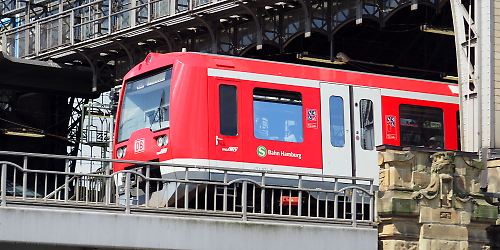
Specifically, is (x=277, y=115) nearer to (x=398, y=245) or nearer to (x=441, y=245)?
(x=398, y=245)

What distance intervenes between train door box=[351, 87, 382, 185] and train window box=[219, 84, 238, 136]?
2.77 meters

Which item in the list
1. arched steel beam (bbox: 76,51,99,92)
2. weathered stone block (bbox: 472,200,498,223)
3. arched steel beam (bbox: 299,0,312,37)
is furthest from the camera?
arched steel beam (bbox: 76,51,99,92)

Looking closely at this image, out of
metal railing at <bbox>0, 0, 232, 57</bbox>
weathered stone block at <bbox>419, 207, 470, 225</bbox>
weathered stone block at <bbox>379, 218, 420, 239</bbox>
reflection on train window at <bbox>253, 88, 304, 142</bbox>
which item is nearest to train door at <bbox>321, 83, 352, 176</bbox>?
reflection on train window at <bbox>253, 88, 304, 142</bbox>

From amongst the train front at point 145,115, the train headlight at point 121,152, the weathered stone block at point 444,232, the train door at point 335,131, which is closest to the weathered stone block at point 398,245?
the weathered stone block at point 444,232

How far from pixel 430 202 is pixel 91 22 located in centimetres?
2076

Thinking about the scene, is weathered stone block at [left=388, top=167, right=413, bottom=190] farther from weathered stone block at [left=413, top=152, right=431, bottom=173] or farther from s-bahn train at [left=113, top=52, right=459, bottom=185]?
s-bahn train at [left=113, top=52, right=459, bottom=185]

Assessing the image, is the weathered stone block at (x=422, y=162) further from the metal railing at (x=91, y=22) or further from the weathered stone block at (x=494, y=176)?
the metal railing at (x=91, y=22)

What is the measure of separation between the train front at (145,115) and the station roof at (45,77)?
63.0 ft

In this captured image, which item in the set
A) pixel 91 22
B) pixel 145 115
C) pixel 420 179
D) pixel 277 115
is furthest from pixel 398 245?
pixel 91 22

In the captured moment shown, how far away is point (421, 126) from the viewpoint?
2736cm

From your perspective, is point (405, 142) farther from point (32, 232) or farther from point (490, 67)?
point (32, 232)

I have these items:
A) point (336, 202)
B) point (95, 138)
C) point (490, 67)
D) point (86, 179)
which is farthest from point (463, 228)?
point (95, 138)

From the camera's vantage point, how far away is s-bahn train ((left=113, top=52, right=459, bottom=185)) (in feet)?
81.5

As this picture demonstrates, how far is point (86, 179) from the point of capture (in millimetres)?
24750
